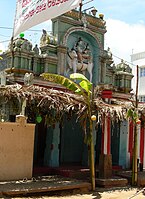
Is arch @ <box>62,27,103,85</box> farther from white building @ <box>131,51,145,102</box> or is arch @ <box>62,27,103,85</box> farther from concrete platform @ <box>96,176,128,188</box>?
white building @ <box>131,51,145,102</box>

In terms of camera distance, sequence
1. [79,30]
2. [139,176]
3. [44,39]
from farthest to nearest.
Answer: [79,30], [44,39], [139,176]

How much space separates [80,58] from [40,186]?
6.94 metres

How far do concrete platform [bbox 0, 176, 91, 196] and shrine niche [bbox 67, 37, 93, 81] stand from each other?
525 centimetres

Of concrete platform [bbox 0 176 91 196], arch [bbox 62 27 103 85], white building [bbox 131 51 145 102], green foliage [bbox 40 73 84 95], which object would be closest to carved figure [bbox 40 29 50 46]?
arch [bbox 62 27 103 85]

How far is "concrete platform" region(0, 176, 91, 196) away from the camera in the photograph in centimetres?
1022

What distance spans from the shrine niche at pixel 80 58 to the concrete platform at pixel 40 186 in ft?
17.2

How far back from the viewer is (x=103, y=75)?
55.4ft

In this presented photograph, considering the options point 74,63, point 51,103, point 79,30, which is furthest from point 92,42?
point 51,103

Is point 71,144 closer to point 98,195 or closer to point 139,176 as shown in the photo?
point 139,176

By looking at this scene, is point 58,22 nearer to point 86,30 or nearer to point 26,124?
point 86,30

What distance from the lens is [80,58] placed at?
16141mm

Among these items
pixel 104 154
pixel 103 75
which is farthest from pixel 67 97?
pixel 103 75

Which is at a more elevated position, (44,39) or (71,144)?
(44,39)

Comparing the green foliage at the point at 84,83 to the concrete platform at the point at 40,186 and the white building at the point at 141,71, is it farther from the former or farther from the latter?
the white building at the point at 141,71
